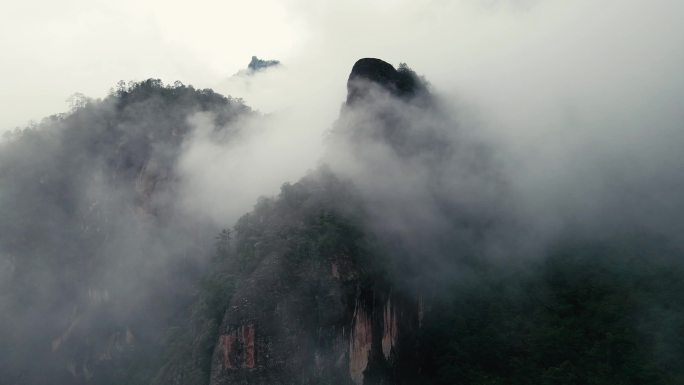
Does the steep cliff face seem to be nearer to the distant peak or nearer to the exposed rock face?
the exposed rock face

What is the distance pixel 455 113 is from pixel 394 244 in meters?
31.3

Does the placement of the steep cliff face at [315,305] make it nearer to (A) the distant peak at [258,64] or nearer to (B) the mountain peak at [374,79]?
(B) the mountain peak at [374,79]

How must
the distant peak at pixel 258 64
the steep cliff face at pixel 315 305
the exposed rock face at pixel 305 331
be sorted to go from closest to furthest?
the exposed rock face at pixel 305 331
the steep cliff face at pixel 315 305
the distant peak at pixel 258 64

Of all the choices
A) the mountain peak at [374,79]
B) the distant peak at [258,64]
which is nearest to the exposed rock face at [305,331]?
the mountain peak at [374,79]

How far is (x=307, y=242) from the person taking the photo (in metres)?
41.9

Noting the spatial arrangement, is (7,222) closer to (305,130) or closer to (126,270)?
(126,270)

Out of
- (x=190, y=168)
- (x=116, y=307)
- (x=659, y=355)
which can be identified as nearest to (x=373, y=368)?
(x=659, y=355)

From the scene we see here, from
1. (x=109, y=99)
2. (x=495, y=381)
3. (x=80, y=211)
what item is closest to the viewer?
(x=495, y=381)

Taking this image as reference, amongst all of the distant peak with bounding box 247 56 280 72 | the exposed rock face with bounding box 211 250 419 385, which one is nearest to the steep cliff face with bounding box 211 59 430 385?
the exposed rock face with bounding box 211 250 419 385

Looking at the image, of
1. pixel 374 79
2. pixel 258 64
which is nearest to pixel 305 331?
pixel 374 79

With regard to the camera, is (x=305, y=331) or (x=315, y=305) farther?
(x=315, y=305)

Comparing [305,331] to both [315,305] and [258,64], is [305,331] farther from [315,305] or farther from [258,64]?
[258,64]

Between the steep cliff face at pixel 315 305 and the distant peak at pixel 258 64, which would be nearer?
the steep cliff face at pixel 315 305

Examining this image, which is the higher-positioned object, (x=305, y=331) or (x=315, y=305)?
(x=315, y=305)
